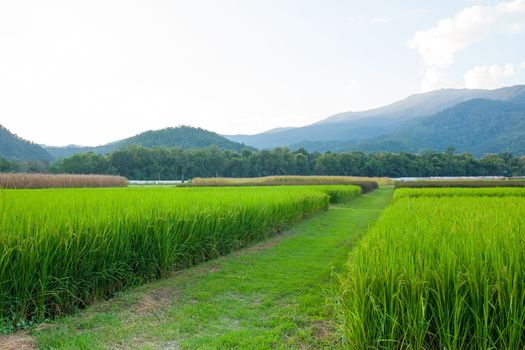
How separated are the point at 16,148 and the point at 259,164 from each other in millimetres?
56972

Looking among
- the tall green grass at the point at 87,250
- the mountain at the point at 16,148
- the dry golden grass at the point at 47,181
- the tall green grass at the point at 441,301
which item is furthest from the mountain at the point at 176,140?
the tall green grass at the point at 441,301

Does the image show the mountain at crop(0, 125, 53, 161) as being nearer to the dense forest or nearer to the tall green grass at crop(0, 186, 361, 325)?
the dense forest

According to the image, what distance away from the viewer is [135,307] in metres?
4.77

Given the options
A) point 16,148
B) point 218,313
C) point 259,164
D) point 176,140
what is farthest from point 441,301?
point 176,140

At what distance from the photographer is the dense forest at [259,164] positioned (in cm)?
7856

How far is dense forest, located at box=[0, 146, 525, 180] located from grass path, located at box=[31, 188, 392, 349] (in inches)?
2977

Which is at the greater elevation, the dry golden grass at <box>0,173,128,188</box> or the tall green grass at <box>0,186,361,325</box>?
the dry golden grass at <box>0,173,128,188</box>

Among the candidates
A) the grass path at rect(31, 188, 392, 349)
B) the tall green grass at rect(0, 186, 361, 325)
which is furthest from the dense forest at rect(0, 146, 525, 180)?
the grass path at rect(31, 188, 392, 349)

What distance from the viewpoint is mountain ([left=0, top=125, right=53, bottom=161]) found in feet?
285

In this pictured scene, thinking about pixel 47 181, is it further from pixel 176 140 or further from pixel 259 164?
pixel 176 140

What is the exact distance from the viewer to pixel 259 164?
8825 centimetres

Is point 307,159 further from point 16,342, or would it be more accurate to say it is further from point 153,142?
point 16,342

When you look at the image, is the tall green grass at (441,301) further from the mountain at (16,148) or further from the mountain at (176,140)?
the mountain at (176,140)

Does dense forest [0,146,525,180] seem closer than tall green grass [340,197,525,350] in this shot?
No
